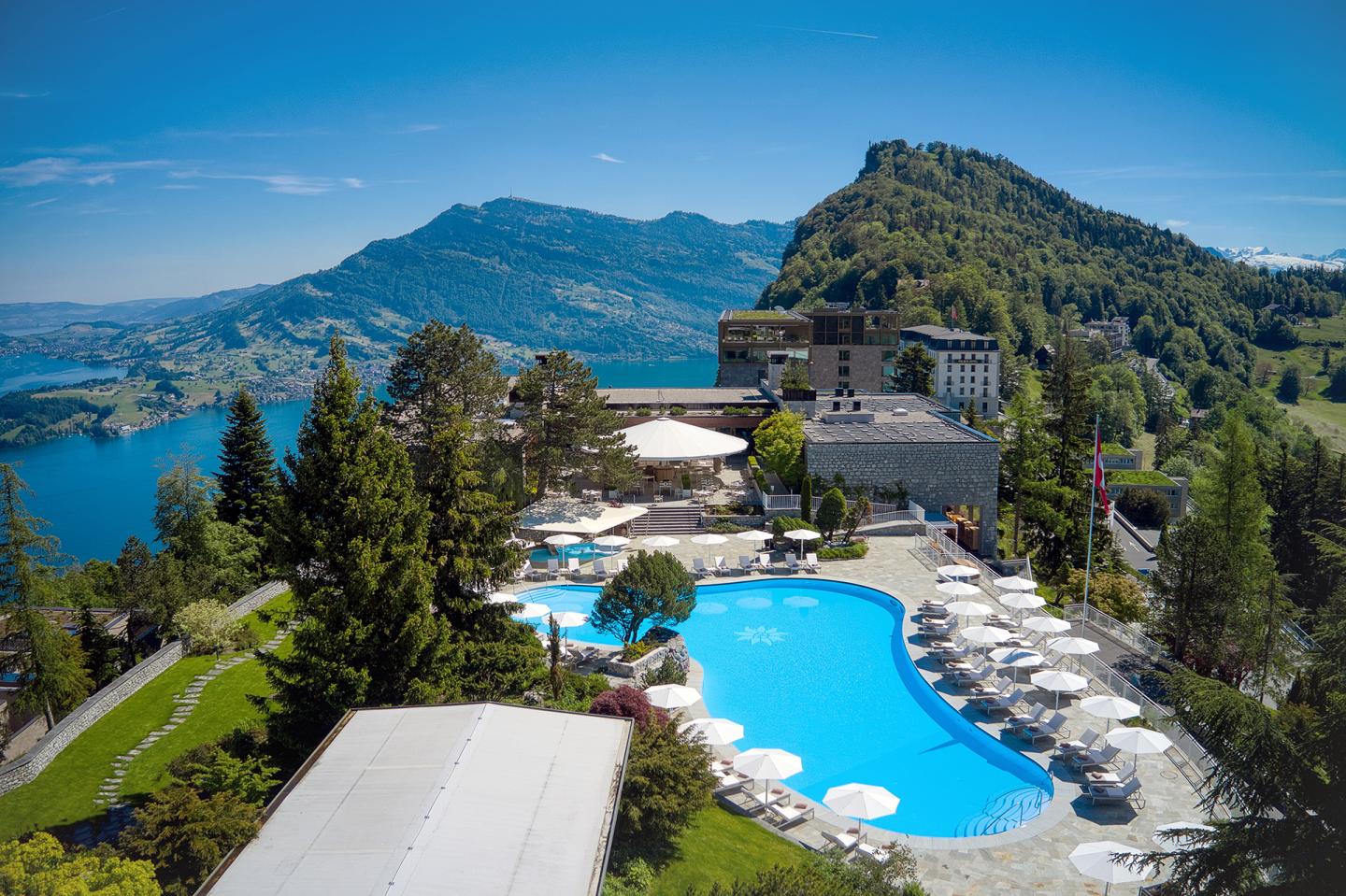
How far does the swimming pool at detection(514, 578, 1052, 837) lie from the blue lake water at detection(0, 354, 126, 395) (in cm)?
3515

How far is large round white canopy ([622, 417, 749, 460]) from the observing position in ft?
104

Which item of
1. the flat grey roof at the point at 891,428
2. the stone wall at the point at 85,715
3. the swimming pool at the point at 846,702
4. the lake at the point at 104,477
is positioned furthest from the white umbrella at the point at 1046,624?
the lake at the point at 104,477

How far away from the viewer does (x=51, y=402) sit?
110062 millimetres

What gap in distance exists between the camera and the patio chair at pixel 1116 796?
541 inches

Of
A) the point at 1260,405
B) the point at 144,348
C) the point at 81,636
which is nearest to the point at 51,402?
the point at 144,348

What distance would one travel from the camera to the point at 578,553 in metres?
28.3

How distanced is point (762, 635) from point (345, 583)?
12281 millimetres

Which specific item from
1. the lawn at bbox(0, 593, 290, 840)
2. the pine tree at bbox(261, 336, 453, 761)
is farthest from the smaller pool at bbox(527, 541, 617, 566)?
the pine tree at bbox(261, 336, 453, 761)

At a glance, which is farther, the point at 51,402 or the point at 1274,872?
the point at 51,402

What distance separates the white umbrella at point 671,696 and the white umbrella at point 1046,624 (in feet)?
28.4

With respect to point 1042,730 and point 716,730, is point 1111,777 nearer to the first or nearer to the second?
point 1042,730

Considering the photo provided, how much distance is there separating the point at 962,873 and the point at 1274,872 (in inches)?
171

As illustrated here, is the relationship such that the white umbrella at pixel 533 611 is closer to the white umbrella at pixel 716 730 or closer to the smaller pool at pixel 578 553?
the white umbrella at pixel 716 730

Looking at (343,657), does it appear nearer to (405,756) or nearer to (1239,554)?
(405,756)
